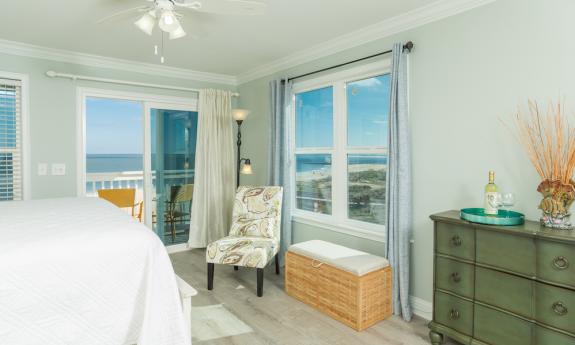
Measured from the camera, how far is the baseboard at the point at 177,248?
4.72 m

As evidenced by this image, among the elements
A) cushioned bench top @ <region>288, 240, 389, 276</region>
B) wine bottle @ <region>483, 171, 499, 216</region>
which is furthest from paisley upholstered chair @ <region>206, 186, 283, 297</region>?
wine bottle @ <region>483, 171, 499, 216</region>

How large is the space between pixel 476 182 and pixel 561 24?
42.3 inches

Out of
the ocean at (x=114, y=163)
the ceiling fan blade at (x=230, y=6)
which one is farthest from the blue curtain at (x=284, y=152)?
the ocean at (x=114, y=163)

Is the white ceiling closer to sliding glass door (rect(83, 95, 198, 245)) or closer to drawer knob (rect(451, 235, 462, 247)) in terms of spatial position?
sliding glass door (rect(83, 95, 198, 245))

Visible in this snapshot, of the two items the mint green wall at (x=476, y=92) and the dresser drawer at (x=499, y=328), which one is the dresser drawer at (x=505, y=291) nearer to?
the dresser drawer at (x=499, y=328)

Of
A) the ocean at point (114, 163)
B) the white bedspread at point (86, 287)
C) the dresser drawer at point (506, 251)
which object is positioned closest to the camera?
the white bedspread at point (86, 287)

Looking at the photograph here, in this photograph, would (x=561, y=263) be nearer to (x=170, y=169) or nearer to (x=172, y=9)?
(x=172, y=9)

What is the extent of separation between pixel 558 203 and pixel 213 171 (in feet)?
12.2

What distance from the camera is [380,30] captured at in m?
3.06

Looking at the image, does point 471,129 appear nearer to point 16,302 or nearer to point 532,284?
point 532,284

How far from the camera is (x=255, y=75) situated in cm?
466

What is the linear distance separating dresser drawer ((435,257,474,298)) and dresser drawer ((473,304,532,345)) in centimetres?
12

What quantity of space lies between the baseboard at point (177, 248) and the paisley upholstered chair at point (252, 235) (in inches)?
46.0

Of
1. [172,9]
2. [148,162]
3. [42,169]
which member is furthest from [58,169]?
[172,9]
